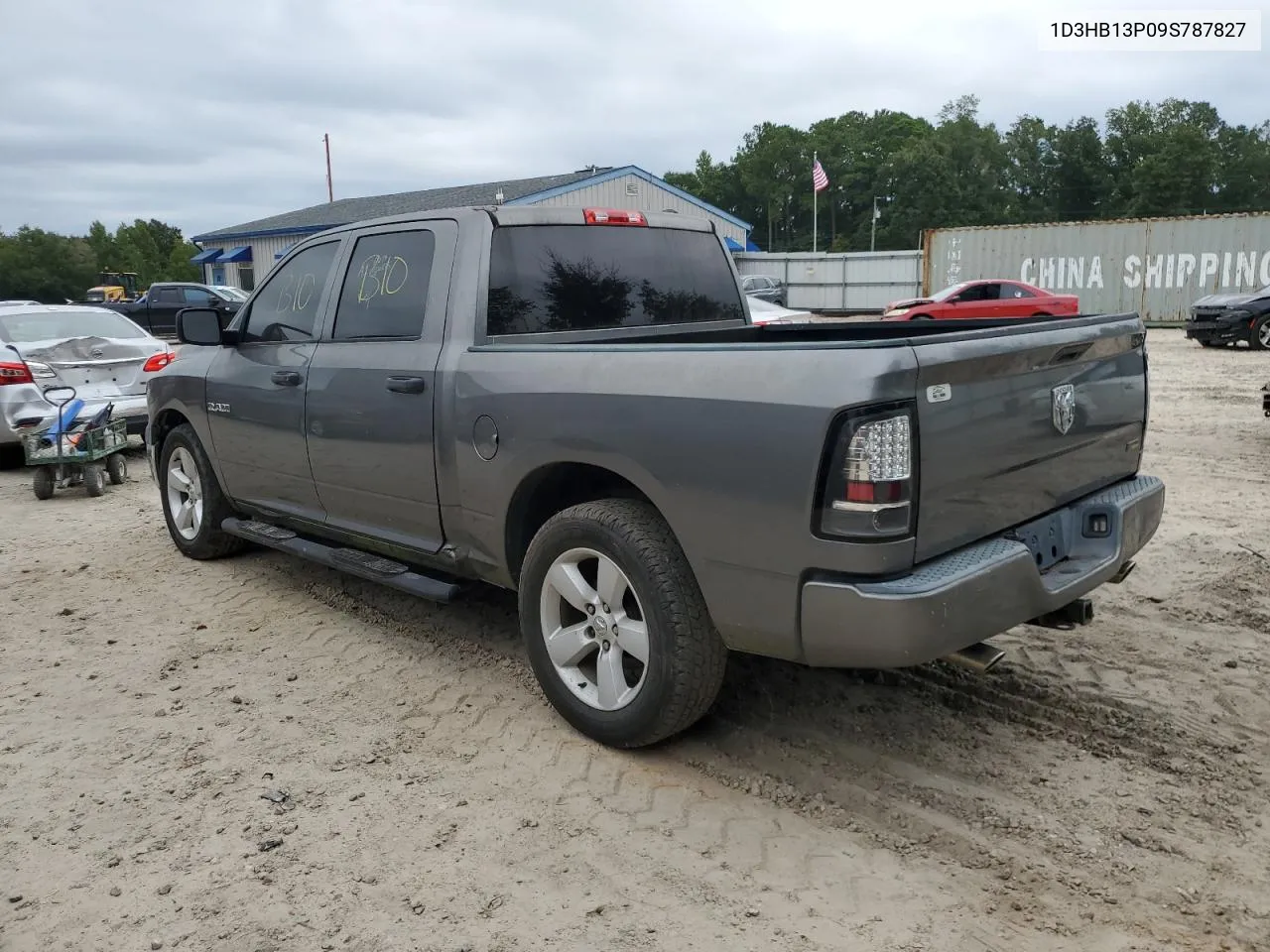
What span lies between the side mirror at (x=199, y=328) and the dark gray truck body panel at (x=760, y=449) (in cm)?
93

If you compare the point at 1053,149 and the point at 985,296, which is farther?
the point at 1053,149

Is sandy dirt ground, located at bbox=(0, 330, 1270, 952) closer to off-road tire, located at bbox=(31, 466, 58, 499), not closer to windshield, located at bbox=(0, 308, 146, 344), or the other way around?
off-road tire, located at bbox=(31, 466, 58, 499)

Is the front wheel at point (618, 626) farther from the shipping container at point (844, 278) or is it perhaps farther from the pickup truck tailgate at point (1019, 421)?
the shipping container at point (844, 278)

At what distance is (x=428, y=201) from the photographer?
1406 inches

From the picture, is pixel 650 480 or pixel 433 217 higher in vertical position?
pixel 433 217

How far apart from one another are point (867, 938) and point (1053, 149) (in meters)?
83.9

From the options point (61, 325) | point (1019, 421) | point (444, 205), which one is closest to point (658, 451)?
point (1019, 421)

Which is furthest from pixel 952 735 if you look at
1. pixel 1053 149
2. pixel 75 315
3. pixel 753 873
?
pixel 1053 149

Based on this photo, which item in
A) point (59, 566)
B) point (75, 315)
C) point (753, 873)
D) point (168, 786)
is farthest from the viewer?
point (75, 315)

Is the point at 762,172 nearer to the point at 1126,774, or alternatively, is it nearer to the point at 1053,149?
the point at 1053,149

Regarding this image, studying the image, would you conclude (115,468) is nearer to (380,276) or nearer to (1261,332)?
(380,276)

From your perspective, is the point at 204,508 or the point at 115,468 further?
the point at 115,468

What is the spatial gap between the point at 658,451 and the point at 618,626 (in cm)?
66

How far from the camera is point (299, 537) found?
202 inches
